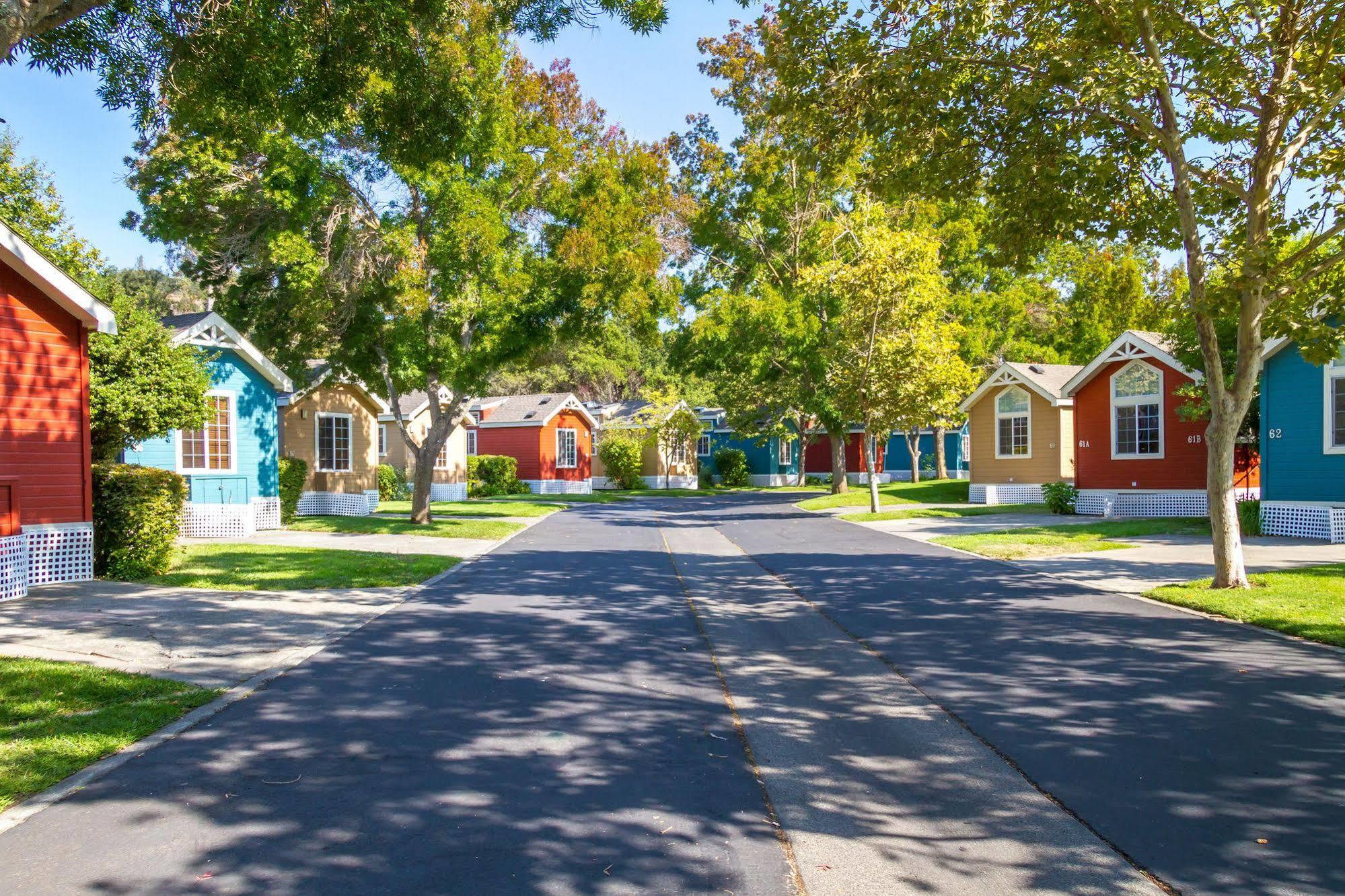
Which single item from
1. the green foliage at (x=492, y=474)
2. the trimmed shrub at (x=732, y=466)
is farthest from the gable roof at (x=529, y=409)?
the trimmed shrub at (x=732, y=466)

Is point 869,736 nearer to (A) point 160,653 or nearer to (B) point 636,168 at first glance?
(A) point 160,653

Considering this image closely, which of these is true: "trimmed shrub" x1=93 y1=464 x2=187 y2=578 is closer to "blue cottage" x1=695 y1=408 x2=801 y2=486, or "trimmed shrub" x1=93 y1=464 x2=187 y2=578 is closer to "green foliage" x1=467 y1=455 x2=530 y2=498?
"green foliage" x1=467 y1=455 x2=530 y2=498

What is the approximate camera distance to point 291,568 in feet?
47.0

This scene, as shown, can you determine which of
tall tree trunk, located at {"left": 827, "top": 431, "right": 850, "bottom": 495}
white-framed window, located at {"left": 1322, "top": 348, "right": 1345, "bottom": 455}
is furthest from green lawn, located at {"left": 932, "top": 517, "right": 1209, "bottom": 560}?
tall tree trunk, located at {"left": 827, "top": 431, "right": 850, "bottom": 495}

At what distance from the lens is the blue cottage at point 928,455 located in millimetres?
50500

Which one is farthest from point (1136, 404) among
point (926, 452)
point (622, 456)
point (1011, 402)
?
point (926, 452)

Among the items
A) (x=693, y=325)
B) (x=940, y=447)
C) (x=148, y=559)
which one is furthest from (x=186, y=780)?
(x=940, y=447)

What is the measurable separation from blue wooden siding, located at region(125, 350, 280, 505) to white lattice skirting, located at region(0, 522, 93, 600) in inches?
338

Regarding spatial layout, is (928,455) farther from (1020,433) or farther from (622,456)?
(1020,433)

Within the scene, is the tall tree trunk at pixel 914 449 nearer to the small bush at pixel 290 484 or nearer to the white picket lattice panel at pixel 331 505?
the white picket lattice panel at pixel 331 505

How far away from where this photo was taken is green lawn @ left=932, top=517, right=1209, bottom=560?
1648cm

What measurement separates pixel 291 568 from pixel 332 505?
14705mm

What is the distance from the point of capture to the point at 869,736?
596 centimetres

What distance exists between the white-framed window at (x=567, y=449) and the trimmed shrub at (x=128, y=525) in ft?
102
